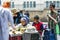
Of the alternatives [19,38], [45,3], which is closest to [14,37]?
[19,38]

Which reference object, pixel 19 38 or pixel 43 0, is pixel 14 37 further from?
pixel 43 0

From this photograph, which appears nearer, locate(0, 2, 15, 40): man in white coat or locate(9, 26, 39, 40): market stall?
locate(0, 2, 15, 40): man in white coat

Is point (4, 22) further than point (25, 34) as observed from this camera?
No

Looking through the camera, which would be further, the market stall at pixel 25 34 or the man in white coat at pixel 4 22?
the market stall at pixel 25 34

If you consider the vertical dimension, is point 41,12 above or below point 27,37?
below

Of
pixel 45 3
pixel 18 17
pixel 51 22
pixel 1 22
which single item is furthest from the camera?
pixel 45 3

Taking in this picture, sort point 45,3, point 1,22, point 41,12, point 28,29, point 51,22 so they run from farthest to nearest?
point 45,3 → point 41,12 → point 51,22 → point 28,29 → point 1,22

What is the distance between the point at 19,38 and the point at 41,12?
45092mm

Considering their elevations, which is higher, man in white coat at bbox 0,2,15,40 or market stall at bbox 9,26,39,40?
man in white coat at bbox 0,2,15,40

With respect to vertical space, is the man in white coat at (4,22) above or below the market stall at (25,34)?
above

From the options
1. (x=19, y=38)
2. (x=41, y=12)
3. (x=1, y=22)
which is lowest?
(x=41, y=12)

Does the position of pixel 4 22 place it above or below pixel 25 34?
above

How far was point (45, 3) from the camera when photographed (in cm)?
6066

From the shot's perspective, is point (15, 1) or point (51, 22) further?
point (15, 1)
